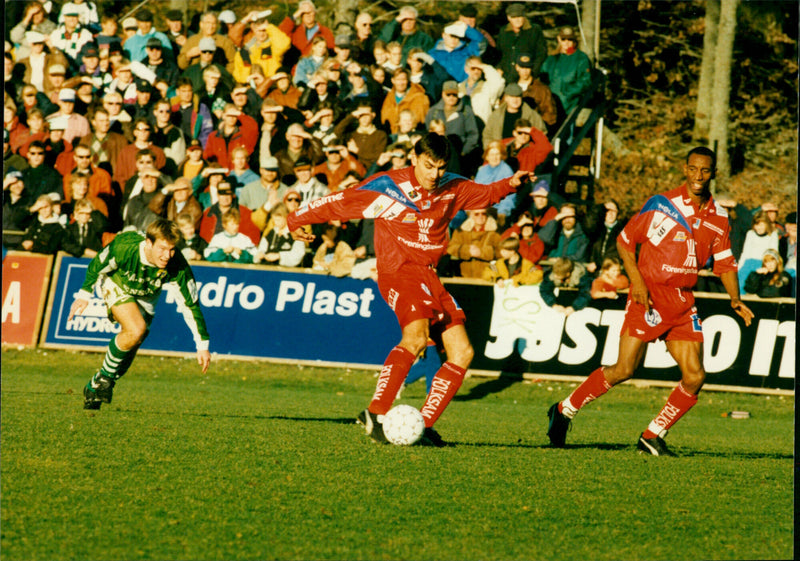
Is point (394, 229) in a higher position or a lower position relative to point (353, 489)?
higher

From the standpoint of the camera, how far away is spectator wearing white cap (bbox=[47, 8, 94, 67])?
19391 millimetres

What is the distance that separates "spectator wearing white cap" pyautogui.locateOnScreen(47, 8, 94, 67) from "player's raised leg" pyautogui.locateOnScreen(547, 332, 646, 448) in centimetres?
1364

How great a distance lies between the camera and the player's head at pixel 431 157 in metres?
7.98

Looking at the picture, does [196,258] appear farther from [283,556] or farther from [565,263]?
[283,556]

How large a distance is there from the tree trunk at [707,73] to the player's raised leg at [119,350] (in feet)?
61.0

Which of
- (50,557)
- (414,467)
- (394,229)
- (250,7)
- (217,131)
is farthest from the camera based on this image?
(250,7)

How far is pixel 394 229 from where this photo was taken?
822 cm

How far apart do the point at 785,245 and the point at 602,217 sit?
7.98ft

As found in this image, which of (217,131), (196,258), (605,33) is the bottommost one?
(196,258)

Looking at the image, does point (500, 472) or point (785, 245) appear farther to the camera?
point (785, 245)

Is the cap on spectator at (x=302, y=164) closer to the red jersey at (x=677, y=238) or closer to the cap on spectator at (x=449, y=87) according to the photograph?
the cap on spectator at (x=449, y=87)

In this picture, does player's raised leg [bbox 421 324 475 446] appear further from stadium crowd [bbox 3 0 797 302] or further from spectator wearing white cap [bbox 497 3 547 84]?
spectator wearing white cap [bbox 497 3 547 84]

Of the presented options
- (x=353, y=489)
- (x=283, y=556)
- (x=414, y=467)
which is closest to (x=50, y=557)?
(x=283, y=556)

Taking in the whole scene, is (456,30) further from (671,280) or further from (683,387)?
(683,387)
